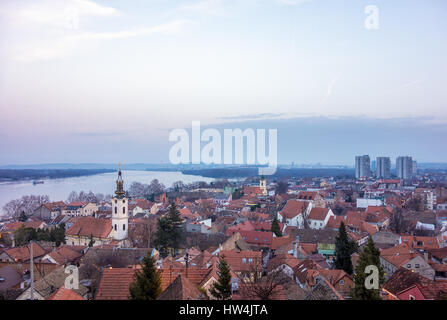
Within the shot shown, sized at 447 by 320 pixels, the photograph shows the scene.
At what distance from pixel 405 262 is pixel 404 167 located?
36101 mm

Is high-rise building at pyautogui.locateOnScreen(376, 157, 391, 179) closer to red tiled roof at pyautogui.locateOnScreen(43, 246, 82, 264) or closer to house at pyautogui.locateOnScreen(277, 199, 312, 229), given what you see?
house at pyautogui.locateOnScreen(277, 199, 312, 229)

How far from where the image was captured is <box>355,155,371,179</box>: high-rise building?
1432 inches

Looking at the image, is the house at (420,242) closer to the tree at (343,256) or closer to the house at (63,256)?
the tree at (343,256)

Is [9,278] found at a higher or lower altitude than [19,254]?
higher

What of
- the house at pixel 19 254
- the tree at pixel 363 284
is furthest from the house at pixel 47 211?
the tree at pixel 363 284

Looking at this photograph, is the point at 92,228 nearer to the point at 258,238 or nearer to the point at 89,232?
the point at 89,232

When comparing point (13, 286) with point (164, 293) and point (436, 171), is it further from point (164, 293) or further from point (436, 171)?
point (436, 171)

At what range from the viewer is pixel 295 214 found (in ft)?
49.7

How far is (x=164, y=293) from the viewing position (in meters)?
3.30

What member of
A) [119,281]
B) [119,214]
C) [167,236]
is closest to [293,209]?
[167,236]

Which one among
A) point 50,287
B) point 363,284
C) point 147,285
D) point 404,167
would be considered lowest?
point 50,287
